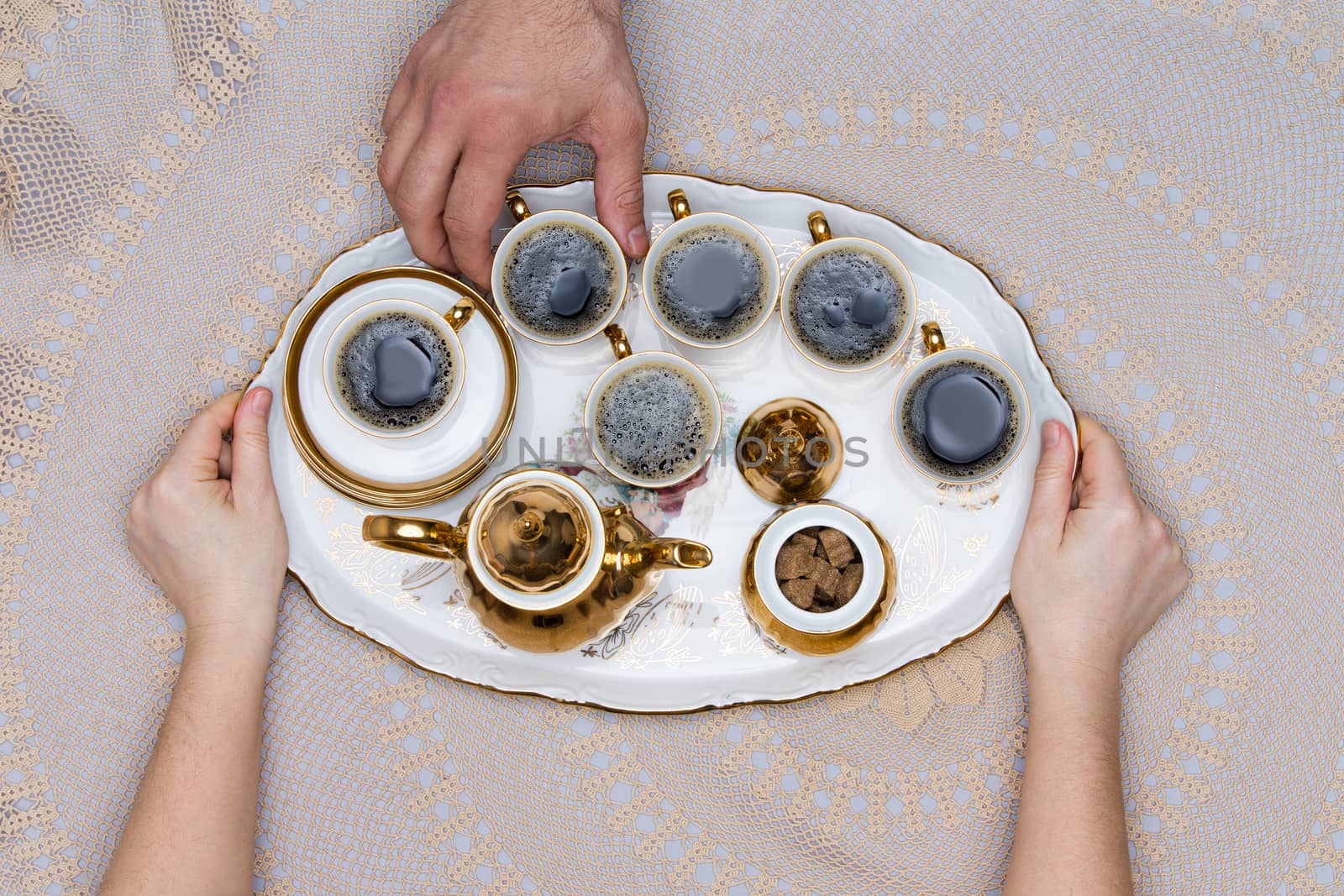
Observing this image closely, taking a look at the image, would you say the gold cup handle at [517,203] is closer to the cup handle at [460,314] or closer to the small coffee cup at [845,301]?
the cup handle at [460,314]

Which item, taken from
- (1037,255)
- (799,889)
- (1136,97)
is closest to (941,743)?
(799,889)

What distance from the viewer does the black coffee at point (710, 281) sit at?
3.63 feet

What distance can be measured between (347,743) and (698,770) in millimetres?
479

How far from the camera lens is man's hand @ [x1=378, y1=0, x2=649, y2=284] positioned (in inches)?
40.3

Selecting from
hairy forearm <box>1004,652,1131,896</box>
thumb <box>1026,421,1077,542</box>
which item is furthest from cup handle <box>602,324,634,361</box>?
hairy forearm <box>1004,652,1131,896</box>

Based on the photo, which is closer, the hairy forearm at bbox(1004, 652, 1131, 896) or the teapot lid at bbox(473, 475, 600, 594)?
the teapot lid at bbox(473, 475, 600, 594)

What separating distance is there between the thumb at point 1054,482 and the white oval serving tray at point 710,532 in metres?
0.03

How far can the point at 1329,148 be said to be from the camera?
1.17 meters

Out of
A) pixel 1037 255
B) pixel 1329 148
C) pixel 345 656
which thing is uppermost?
pixel 1329 148

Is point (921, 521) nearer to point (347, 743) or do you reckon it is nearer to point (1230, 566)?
point (1230, 566)

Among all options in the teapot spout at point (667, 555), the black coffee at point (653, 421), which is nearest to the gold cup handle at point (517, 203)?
the black coffee at point (653, 421)

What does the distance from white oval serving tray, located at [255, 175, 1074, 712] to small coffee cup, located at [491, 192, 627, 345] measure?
4 cm

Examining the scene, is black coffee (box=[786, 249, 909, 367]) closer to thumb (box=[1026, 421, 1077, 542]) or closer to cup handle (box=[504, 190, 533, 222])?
thumb (box=[1026, 421, 1077, 542])

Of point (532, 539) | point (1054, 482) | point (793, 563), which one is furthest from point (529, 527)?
point (1054, 482)
